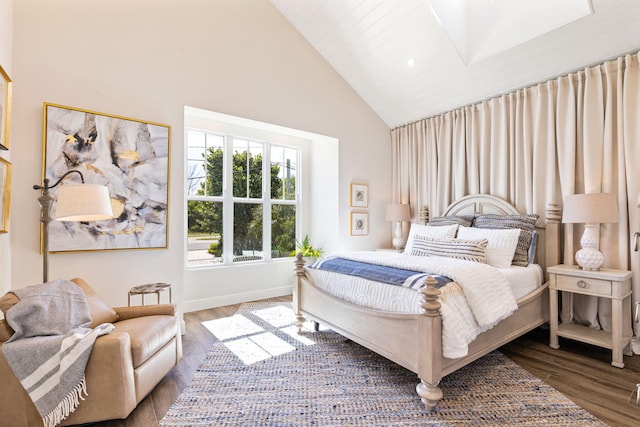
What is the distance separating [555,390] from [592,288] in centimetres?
100

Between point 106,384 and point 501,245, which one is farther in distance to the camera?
point 501,245

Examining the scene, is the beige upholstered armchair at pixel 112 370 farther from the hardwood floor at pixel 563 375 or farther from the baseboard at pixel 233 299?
the baseboard at pixel 233 299

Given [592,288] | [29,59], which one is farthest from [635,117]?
[29,59]

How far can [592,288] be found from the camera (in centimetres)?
252

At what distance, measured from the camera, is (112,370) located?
163cm

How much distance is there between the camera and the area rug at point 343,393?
5.71 ft

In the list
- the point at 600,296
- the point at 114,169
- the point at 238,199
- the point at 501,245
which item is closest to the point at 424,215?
the point at 501,245

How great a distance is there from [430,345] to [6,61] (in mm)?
3533

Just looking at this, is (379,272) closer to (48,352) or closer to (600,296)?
(600,296)

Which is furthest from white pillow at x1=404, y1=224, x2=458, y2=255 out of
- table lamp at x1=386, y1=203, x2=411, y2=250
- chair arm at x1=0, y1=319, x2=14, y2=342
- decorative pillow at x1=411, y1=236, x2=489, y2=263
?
chair arm at x1=0, y1=319, x2=14, y2=342

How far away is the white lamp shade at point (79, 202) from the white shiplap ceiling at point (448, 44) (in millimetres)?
3183

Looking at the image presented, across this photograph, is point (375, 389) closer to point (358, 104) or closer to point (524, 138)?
point (524, 138)

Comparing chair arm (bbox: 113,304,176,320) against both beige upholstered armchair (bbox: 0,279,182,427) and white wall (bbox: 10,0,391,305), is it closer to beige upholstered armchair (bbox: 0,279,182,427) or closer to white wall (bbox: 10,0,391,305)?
beige upholstered armchair (bbox: 0,279,182,427)

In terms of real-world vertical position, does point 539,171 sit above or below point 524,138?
below
